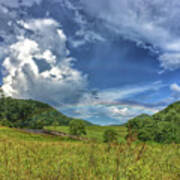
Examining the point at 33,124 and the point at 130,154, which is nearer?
the point at 130,154

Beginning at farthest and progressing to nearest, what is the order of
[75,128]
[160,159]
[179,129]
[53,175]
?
[75,128] < [179,129] < [160,159] < [53,175]

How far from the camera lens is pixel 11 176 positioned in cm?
484

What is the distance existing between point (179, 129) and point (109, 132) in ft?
52.7

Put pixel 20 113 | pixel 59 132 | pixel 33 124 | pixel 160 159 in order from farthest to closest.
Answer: pixel 20 113, pixel 33 124, pixel 59 132, pixel 160 159

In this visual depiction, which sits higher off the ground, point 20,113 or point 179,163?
point 20,113

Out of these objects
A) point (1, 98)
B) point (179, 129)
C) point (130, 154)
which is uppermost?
point (1, 98)

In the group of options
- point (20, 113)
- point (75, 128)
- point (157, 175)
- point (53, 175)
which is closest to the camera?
point (53, 175)

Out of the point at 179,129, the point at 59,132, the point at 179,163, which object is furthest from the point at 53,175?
the point at 59,132

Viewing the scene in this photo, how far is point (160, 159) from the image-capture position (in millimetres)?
7004

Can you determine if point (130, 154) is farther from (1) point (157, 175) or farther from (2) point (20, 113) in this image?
(2) point (20, 113)

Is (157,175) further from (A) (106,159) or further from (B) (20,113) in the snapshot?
(B) (20,113)

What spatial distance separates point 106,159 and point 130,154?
2.97 ft

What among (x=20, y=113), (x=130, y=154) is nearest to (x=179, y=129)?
(x=130, y=154)

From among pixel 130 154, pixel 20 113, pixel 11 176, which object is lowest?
pixel 11 176
